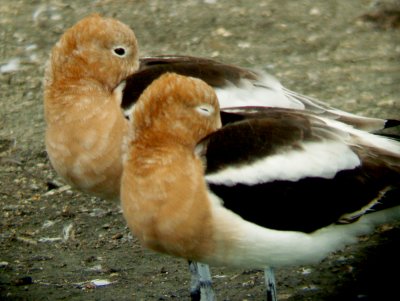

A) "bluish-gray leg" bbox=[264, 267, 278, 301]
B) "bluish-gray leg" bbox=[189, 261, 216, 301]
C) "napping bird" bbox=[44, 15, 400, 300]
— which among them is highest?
"napping bird" bbox=[44, 15, 400, 300]

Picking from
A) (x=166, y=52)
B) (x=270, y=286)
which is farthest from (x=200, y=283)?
(x=166, y=52)

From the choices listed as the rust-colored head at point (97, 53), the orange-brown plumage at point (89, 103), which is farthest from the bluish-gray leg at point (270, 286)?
the rust-colored head at point (97, 53)

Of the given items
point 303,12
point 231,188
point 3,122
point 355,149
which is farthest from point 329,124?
point 303,12

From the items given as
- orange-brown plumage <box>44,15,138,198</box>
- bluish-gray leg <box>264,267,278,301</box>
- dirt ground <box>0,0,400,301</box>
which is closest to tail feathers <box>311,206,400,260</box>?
bluish-gray leg <box>264,267,278,301</box>

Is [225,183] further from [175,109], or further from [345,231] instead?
[345,231]

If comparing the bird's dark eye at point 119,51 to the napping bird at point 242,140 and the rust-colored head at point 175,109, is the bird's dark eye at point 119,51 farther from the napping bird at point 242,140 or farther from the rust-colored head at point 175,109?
the rust-colored head at point 175,109

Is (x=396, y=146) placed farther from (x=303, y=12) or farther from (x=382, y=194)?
(x=303, y=12)

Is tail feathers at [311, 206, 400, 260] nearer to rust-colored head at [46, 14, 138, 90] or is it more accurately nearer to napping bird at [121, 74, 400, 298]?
napping bird at [121, 74, 400, 298]
